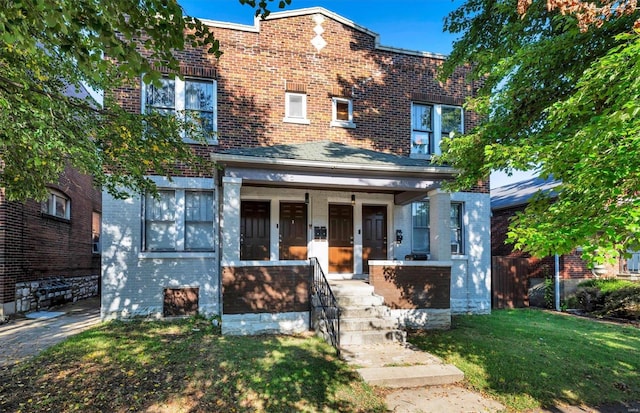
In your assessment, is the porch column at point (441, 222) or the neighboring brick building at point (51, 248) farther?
the neighboring brick building at point (51, 248)

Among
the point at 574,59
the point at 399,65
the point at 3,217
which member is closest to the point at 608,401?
the point at 574,59

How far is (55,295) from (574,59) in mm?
14042

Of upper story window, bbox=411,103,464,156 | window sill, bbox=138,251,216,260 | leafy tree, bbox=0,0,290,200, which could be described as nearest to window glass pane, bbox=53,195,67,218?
window sill, bbox=138,251,216,260

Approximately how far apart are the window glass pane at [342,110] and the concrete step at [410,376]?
6.93 meters

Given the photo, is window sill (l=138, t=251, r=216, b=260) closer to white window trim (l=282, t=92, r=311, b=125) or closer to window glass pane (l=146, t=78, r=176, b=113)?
window glass pane (l=146, t=78, r=176, b=113)

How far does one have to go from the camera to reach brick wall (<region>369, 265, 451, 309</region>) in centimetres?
773

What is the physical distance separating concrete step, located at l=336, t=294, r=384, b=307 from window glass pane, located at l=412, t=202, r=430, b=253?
3.27 meters

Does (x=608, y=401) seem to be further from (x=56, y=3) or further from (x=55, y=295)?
(x=55, y=295)

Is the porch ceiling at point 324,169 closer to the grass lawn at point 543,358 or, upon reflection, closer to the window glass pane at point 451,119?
the window glass pane at point 451,119

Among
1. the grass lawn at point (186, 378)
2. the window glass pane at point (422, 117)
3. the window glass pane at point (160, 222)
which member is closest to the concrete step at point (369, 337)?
the grass lawn at point (186, 378)

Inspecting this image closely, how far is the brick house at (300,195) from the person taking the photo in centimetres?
733

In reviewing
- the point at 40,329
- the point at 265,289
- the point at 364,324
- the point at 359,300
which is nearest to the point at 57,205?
the point at 40,329

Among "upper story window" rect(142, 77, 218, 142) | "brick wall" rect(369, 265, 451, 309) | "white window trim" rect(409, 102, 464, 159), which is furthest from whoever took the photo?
"white window trim" rect(409, 102, 464, 159)

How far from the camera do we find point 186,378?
4.77m
